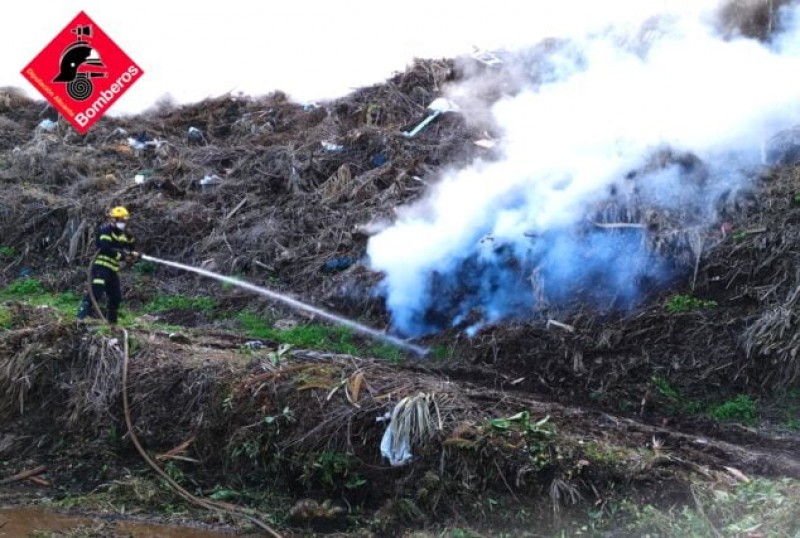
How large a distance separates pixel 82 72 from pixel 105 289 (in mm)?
9251

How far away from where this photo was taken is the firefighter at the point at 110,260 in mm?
9539

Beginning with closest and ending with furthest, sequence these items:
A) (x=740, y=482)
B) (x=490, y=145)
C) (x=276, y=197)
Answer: (x=740, y=482) < (x=490, y=145) < (x=276, y=197)

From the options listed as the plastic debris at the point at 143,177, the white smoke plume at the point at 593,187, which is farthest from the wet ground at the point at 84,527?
the plastic debris at the point at 143,177

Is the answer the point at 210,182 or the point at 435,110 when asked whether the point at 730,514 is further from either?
the point at 210,182

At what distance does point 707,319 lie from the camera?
769 cm

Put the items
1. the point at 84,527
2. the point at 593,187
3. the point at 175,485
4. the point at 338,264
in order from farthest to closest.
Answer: the point at 338,264 → the point at 593,187 → the point at 175,485 → the point at 84,527

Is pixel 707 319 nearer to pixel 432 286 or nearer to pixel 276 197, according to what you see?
pixel 432 286

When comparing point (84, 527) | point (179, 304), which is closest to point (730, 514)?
Answer: point (84, 527)

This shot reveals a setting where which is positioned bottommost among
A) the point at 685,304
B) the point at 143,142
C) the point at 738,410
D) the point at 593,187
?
the point at 738,410

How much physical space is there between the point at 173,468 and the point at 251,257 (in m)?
5.32

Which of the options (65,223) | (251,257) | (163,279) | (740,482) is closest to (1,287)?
(65,223)

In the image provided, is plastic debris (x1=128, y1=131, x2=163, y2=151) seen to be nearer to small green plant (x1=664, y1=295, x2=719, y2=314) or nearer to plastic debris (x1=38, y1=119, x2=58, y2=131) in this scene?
plastic debris (x1=38, y1=119, x2=58, y2=131)

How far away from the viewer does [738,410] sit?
703 cm

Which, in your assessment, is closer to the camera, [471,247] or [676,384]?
[676,384]
